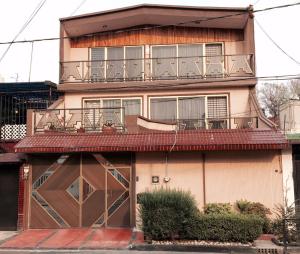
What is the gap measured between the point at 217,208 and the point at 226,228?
184 cm

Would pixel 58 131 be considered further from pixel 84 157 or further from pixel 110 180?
pixel 110 180

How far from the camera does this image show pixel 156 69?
67.2ft

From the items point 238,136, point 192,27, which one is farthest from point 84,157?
point 192,27

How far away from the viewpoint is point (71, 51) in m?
21.7

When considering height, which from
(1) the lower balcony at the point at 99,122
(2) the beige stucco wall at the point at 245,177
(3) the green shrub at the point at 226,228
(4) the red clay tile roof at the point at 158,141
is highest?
(1) the lower balcony at the point at 99,122

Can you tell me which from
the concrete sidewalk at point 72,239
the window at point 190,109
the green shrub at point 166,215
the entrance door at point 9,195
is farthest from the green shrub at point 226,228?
the entrance door at point 9,195

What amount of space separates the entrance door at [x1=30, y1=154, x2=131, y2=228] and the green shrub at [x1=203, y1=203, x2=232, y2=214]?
325 cm

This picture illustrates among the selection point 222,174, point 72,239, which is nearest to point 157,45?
point 222,174

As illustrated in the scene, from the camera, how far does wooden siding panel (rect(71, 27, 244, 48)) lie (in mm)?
20875

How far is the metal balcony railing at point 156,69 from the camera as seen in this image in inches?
784

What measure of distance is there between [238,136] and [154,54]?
7490 mm

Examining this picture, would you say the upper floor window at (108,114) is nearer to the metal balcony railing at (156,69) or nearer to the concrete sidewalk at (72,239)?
the metal balcony railing at (156,69)

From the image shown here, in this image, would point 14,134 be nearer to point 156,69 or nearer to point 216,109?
point 156,69

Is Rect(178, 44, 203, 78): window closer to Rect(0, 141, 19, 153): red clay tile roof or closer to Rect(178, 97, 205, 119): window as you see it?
Rect(178, 97, 205, 119): window
